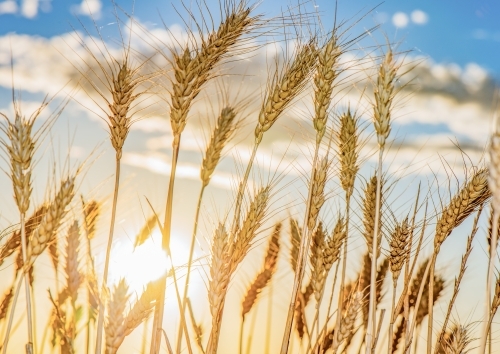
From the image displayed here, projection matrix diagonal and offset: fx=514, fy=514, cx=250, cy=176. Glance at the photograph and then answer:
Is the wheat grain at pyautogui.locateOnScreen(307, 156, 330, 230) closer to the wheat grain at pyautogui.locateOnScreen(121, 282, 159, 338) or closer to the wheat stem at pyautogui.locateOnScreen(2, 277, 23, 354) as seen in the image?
the wheat grain at pyautogui.locateOnScreen(121, 282, 159, 338)

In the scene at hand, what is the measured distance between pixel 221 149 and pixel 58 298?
190 cm

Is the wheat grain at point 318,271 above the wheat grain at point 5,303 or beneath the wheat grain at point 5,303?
above

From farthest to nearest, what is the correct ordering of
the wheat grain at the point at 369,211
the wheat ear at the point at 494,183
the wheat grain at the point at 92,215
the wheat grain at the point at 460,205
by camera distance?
1. the wheat grain at the point at 92,215
2. the wheat grain at the point at 369,211
3. the wheat grain at the point at 460,205
4. the wheat ear at the point at 494,183

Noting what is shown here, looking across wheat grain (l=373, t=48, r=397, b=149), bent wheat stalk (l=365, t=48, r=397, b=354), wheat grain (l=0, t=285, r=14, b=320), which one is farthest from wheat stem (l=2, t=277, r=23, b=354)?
wheat grain (l=373, t=48, r=397, b=149)

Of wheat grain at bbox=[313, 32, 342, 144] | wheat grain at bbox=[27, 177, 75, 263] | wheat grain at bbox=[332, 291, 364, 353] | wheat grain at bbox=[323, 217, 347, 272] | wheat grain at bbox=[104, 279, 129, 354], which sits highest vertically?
wheat grain at bbox=[313, 32, 342, 144]

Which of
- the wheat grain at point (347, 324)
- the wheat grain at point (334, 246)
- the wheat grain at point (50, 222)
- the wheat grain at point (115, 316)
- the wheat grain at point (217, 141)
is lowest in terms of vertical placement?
the wheat grain at point (115, 316)

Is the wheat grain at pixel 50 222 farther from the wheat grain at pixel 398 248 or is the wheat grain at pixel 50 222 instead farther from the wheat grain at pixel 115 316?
the wheat grain at pixel 398 248

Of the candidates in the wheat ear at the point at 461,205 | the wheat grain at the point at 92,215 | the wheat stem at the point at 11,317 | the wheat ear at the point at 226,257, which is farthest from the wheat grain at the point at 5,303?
the wheat ear at the point at 461,205

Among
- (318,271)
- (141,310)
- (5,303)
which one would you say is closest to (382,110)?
(318,271)

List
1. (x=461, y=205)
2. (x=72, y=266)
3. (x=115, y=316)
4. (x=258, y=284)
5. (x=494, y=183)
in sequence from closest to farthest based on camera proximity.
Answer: (x=494, y=183) < (x=115, y=316) < (x=461, y=205) < (x=72, y=266) < (x=258, y=284)

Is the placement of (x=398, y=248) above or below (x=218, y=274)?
above

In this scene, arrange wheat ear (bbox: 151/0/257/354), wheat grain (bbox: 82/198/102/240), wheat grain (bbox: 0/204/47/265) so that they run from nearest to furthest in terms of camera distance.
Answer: wheat ear (bbox: 151/0/257/354)
wheat grain (bbox: 0/204/47/265)
wheat grain (bbox: 82/198/102/240)

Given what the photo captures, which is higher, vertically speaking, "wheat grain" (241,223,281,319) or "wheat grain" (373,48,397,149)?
"wheat grain" (373,48,397,149)

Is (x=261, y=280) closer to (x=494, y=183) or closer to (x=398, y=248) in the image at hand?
(x=398, y=248)
